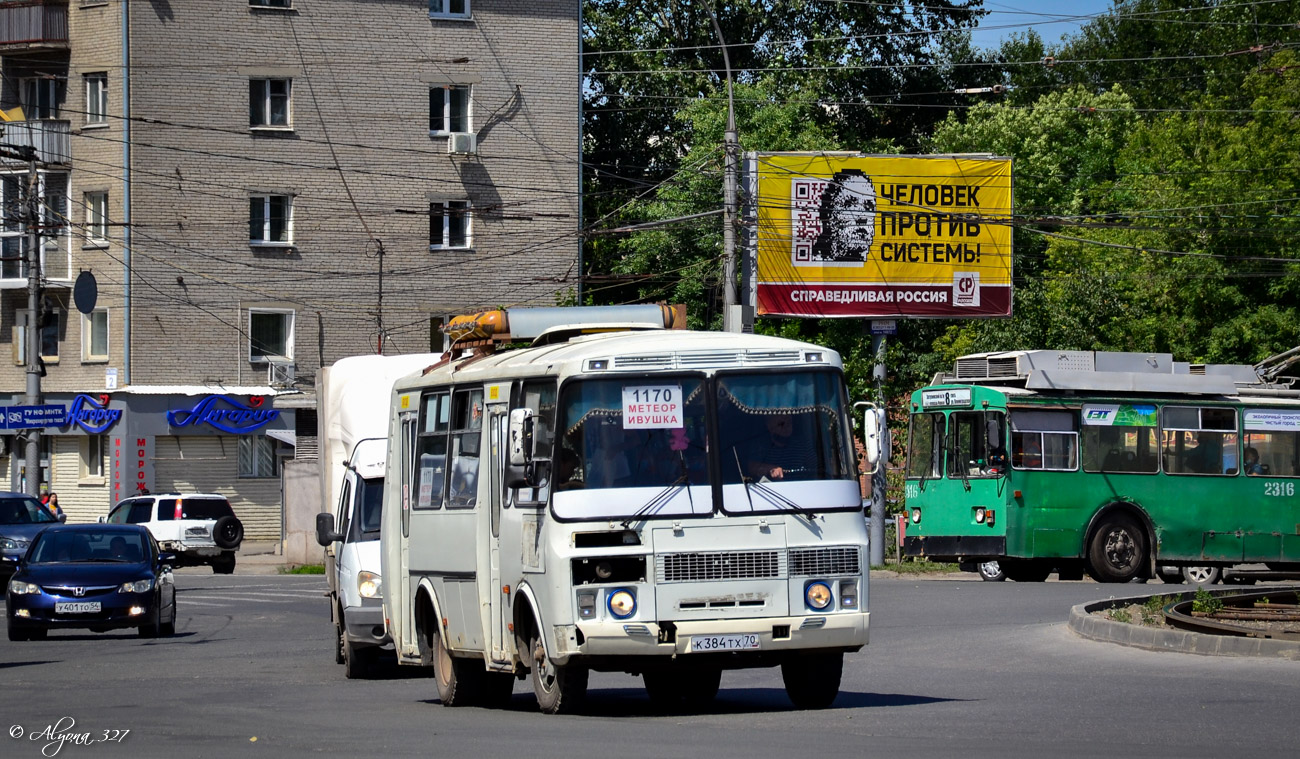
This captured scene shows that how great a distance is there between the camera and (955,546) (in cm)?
2980

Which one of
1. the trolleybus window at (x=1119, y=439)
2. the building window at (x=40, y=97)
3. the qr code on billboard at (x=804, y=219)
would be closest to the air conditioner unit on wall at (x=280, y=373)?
the building window at (x=40, y=97)

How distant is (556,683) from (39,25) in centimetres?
4360

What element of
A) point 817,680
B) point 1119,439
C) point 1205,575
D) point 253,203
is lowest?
point 1205,575

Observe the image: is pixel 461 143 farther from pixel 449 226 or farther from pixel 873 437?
pixel 873 437

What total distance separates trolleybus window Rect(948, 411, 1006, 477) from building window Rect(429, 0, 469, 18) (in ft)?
88.9

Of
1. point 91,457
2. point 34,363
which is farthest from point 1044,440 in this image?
point 91,457

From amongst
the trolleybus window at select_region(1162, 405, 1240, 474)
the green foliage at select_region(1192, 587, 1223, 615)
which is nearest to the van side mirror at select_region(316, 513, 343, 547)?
the green foliage at select_region(1192, 587, 1223, 615)

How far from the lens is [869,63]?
203 feet

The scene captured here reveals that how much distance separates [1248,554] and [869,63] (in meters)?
34.3

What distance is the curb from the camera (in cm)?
1575

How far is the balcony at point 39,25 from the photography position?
168 feet

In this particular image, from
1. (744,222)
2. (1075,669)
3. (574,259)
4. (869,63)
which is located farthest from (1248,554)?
(869,63)

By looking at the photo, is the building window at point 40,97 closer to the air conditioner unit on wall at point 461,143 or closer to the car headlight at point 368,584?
the air conditioner unit on wall at point 461,143

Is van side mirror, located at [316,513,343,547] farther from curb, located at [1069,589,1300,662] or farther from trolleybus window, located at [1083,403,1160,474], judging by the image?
trolleybus window, located at [1083,403,1160,474]
